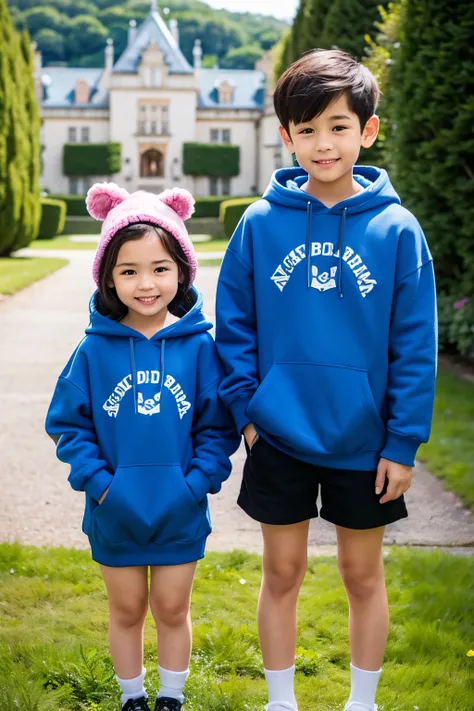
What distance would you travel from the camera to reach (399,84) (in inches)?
317

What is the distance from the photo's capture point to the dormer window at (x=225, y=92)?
53.1 m

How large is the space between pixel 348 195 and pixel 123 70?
173 ft

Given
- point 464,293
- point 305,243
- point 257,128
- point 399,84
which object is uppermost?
point 305,243

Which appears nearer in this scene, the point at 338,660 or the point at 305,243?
the point at 305,243

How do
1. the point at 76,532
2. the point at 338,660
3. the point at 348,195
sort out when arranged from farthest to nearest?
the point at 76,532, the point at 338,660, the point at 348,195

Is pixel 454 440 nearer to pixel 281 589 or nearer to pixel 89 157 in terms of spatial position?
pixel 281 589

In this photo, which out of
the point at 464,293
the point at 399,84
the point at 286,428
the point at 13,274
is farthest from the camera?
the point at 13,274

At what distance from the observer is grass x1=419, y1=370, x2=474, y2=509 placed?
455cm

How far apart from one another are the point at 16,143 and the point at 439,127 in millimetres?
11467

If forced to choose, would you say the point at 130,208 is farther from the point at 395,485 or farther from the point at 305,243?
the point at 395,485

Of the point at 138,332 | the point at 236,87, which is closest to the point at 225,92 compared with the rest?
the point at 236,87

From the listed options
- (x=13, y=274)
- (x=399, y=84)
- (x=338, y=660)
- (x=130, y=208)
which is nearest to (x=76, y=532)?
(x=338, y=660)

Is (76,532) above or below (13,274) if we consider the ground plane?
above

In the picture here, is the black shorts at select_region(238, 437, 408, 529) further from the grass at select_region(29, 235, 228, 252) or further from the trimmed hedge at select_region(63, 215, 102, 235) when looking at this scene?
the trimmed hedge at select_region(63, 215, 102, 235)
